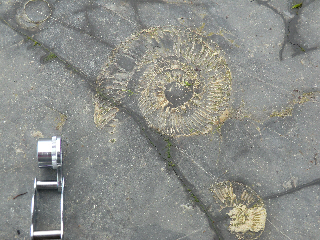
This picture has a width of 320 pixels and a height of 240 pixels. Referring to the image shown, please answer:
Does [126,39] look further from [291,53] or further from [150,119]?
[291,53]

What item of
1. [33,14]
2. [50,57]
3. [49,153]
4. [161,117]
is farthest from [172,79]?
[33,14]

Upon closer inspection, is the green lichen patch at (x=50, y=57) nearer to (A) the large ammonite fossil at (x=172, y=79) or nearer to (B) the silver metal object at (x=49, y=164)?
(A) the large ammonite fossil at (x=172, y=79)

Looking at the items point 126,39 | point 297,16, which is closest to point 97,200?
point 126,39

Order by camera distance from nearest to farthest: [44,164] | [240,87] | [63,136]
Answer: [44,164] → [63,136] → [240,87]

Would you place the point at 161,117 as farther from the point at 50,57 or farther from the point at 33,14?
the point at 33,14

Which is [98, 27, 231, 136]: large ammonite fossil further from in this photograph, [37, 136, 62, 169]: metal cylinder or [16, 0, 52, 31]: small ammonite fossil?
[16, 0, 52, 31]: small ammonite fossil
